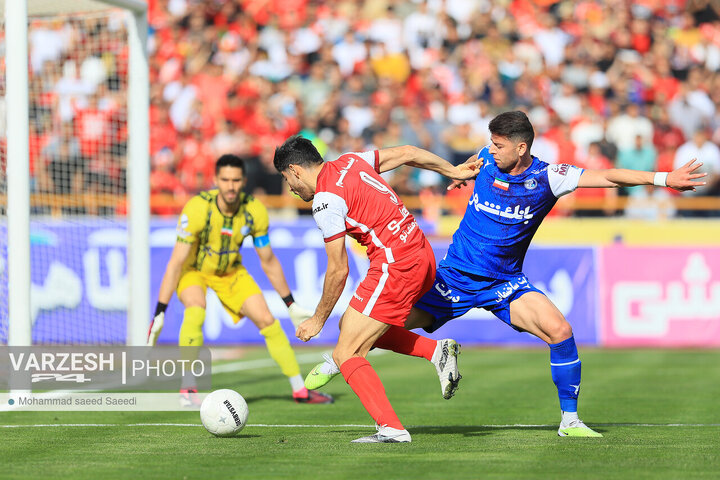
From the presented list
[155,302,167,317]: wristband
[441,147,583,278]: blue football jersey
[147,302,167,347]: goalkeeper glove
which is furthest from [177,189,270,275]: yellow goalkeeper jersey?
[441,147,583,278]: blue football jersey

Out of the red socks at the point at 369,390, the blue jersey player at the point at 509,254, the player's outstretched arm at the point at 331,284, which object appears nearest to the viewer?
the player's outstretched arm at the point at 331,284

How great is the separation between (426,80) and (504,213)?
16128mm

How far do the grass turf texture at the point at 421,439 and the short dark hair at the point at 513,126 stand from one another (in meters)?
2.37

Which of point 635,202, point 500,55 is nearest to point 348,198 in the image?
point 635,202

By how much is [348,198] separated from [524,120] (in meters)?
1.62

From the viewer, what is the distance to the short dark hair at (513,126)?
8.84 metres

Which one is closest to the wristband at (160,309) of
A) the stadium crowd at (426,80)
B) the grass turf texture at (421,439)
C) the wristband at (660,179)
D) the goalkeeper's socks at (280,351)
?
the grass turf texture at (421,439)

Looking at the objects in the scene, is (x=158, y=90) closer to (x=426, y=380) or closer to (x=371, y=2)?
(x=371, y=2)

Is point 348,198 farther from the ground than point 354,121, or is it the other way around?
point 354,121

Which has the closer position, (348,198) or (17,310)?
(348,198)

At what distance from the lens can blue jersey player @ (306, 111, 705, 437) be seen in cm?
891

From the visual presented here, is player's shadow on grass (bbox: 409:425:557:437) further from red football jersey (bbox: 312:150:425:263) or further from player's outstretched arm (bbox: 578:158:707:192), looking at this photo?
Answer: player's outstretched arm (bbox: 578:158:707:192)

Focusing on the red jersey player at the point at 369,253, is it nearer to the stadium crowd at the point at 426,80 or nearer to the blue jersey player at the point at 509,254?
the blue jersey player at the point at 509,254

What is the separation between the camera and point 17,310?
11133mm
